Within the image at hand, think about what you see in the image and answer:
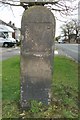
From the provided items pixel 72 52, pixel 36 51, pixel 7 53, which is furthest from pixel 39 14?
pixel 72 52

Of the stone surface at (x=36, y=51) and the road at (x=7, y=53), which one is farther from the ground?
the stone surface at (x=36, y=51)

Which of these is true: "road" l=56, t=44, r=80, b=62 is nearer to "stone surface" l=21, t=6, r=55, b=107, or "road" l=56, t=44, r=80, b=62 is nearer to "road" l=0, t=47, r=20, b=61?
"road" l=0, t=47, r=20, b=61

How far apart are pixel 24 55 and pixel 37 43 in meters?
0.37

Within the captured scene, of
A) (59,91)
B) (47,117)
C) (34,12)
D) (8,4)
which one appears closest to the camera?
(47,117)

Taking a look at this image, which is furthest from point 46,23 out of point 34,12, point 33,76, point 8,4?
point 8,4

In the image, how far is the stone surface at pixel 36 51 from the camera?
622 centimetres

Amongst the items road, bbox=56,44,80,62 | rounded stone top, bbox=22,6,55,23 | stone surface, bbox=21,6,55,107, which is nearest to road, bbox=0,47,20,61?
road, bbox=56,44,80,62

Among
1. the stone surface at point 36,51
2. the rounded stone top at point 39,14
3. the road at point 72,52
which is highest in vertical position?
the rounded stone top at point 39,14

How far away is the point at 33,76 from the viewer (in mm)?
6281

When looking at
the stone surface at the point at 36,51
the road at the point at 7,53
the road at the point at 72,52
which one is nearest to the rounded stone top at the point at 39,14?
the stone surface at the point at 36,51

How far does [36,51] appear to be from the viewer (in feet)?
20.6

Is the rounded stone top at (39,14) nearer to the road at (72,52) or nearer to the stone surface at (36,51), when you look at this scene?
the stone surface at (36,51)

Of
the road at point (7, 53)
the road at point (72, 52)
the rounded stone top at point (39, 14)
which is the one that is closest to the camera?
the rounded stone top at point (39, 14)

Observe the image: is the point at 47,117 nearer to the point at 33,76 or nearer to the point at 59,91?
the point at 33,76
